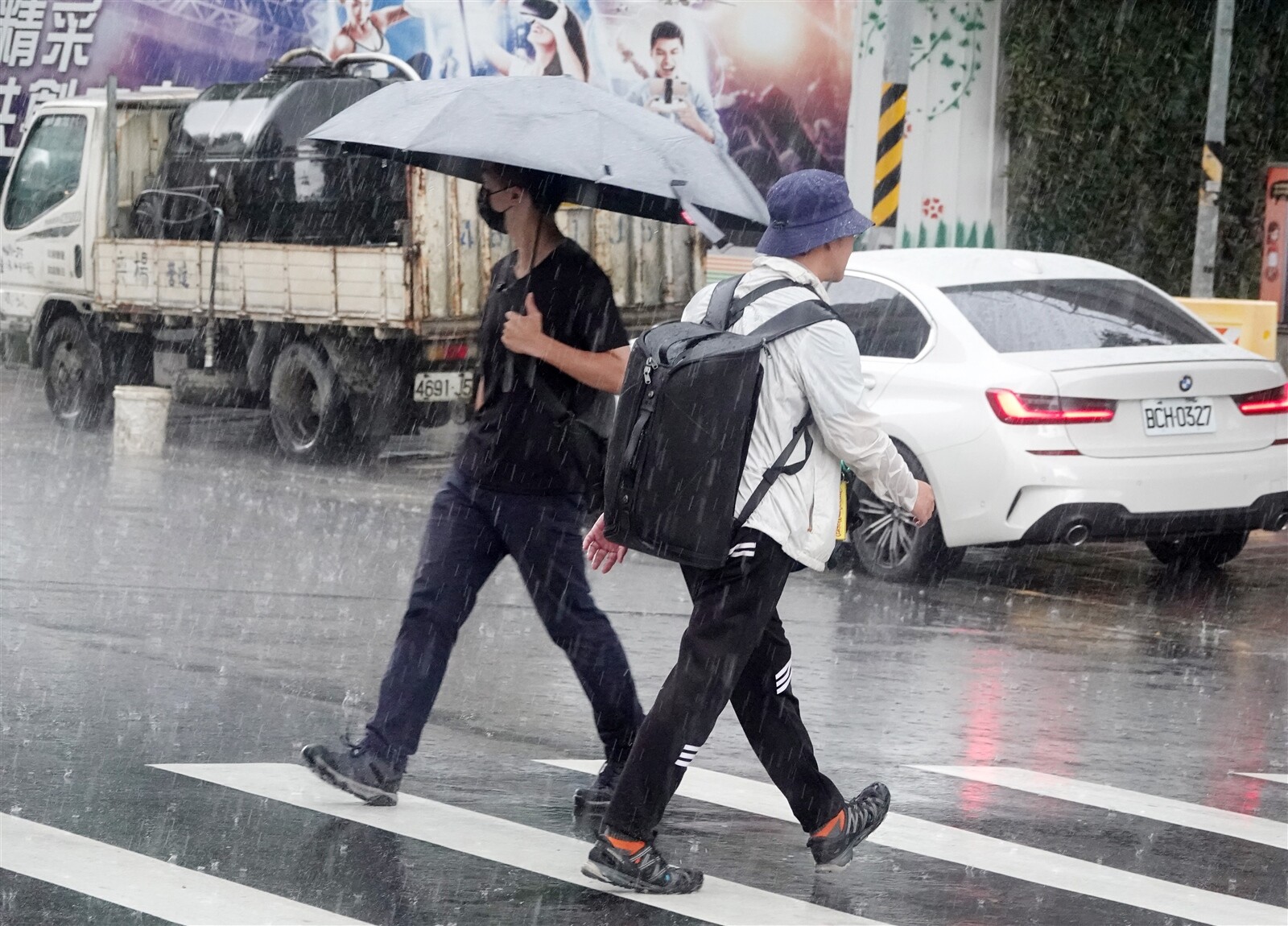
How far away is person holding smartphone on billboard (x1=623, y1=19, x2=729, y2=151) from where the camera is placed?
20953 mm

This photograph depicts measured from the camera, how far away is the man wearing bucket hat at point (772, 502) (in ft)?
16.6

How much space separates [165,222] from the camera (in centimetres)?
1677

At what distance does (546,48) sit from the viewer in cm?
2170

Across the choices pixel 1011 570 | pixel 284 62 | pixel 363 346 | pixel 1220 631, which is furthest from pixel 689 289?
pixel 1220 631

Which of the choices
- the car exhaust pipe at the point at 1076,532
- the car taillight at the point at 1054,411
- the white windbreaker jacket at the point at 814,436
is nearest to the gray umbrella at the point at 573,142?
the white windbreaker jacket at the point at 814,436

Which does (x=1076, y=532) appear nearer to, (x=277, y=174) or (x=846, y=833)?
(x=846, y=833)

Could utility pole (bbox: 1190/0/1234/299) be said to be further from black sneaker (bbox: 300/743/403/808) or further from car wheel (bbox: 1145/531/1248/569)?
black sneaker (bbox: 300/743/403/808)

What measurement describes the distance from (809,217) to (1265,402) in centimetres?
561

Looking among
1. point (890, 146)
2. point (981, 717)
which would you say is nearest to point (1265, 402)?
point (981, 717)

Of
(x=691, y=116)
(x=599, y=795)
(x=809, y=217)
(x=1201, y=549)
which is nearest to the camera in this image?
(x=809, y=217)

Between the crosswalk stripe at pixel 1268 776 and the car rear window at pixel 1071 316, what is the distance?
3490 millimetres

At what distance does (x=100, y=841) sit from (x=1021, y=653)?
4438mm

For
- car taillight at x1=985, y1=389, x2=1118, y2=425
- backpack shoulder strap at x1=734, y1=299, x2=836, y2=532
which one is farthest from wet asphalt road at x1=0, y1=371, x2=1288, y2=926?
backpack shoulder strap at x1=734, y1=299, x2=836, y2=532

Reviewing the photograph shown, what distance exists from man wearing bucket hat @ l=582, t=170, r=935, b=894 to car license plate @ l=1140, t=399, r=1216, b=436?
479 centimetres
